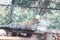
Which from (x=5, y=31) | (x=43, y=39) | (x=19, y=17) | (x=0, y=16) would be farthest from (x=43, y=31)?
(x=0, y=16)

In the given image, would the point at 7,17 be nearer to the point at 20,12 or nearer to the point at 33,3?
the point at 20,12

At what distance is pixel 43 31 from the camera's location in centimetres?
180

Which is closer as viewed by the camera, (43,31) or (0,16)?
(43,31)

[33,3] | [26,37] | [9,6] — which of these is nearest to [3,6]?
[9,6]

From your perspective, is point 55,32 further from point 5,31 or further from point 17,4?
point 17,4

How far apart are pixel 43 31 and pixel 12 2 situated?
0.83 meters

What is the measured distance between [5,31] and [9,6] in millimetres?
591

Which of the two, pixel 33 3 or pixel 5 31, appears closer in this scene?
pixel 5 31

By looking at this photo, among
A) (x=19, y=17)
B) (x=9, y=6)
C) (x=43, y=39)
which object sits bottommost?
(x=43, y=39)

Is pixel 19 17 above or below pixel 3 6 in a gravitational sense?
below

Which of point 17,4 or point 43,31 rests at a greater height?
point 17,4

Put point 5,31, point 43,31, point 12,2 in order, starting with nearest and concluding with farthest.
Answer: point 43,31
point 5,31
point 12,2

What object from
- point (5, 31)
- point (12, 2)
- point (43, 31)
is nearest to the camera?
point (43, 31)

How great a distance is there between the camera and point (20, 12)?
2459mm
